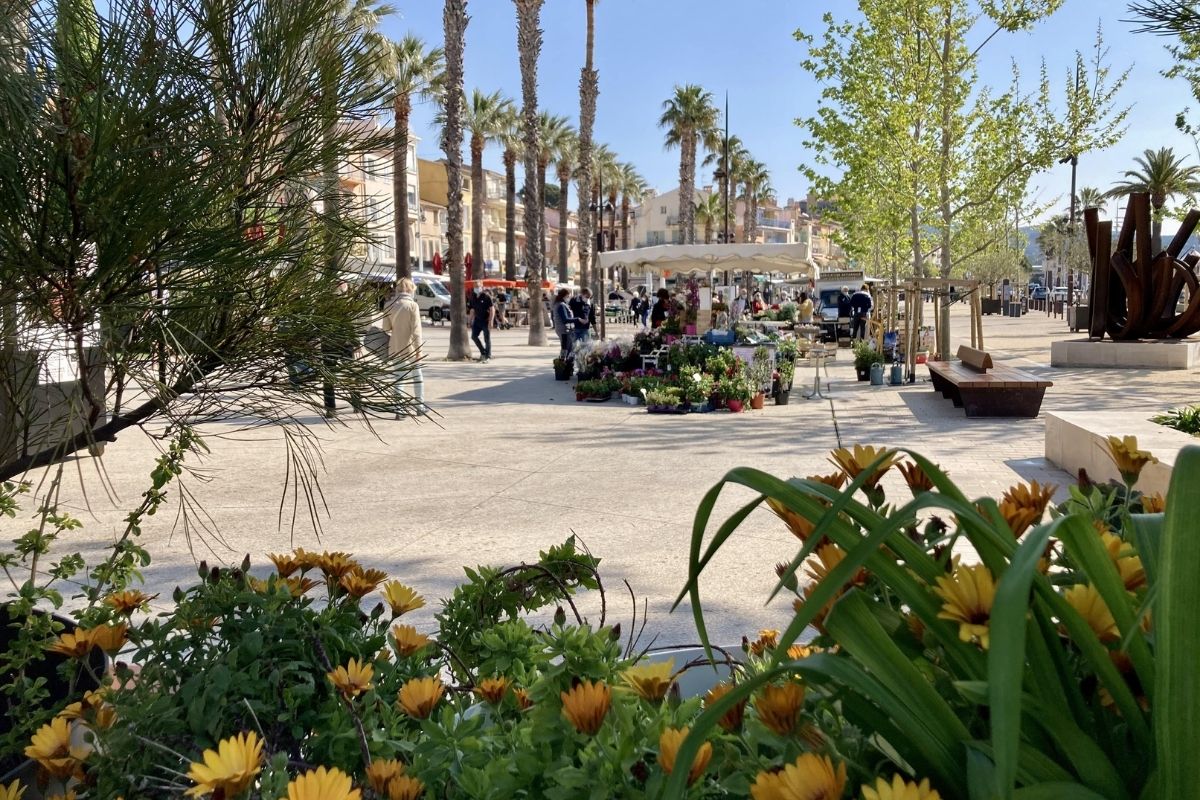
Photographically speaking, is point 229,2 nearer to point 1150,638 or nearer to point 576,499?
point 1150,638

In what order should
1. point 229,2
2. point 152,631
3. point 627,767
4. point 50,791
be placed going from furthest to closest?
point 229,2 → point 152,631 → point 50,791 → point 627,767

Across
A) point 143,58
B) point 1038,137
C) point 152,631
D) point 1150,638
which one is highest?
point 1038,137

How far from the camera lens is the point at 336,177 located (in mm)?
2537

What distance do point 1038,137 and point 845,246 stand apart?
47.7 feet

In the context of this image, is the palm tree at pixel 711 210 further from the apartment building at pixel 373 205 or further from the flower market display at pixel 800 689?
the flower market display at pixel 800 689

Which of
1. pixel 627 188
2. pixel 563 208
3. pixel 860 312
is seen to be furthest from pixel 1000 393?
pixel 627 188

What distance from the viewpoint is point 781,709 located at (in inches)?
46.3

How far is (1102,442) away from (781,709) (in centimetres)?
564

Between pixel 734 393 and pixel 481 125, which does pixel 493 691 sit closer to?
pixel 734 393

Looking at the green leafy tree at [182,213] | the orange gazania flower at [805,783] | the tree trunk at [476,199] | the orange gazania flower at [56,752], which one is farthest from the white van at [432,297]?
the orange gazania flower at [805,783]

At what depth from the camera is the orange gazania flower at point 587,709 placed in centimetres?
125

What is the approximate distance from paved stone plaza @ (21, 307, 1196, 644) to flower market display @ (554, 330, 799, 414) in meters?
0.41

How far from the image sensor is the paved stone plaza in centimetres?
529

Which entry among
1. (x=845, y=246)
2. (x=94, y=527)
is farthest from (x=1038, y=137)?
(x=94, y=527)
